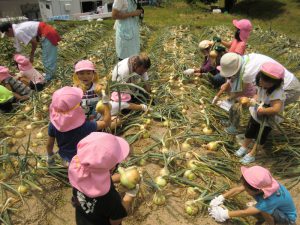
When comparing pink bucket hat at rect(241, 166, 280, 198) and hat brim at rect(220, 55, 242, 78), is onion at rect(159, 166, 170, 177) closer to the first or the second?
pink bucket hat at rect(241, 166, 280, 198)

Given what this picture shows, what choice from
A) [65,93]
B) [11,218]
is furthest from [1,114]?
[65,93]

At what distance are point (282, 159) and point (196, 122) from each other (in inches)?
36.8

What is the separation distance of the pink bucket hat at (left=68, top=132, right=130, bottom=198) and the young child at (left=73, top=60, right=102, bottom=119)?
1517 mm

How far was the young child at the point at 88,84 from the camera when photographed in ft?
9.56

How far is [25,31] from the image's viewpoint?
440cm

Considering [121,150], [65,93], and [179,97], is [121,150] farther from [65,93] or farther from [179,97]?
[179,97]

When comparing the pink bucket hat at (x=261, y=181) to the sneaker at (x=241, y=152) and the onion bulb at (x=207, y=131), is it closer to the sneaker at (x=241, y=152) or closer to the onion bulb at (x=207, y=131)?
the sneaker at (x=241, y=152)

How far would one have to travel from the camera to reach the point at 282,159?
271 cm

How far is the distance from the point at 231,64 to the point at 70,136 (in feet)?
5.69

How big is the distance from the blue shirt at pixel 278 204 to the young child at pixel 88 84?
5.69 ft

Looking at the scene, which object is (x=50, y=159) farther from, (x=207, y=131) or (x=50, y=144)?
(x=207, y=131)

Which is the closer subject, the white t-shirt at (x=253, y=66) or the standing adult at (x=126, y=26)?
the white t-shirt at (x=253, y=66)

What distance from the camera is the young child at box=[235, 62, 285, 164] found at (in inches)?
94.3

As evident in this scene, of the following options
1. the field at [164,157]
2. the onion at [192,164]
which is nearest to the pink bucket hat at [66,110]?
the field at [164,157]
